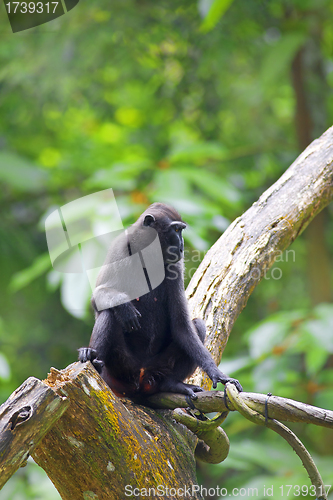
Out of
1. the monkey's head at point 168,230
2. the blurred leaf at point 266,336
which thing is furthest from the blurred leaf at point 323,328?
the monkey's head at point 168,230

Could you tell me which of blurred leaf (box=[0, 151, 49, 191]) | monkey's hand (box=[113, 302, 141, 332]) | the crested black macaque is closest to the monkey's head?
the crested black macaque

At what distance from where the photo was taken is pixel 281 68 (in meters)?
6.36

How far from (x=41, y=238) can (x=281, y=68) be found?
171 inches

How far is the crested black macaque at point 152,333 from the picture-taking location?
3396 mm

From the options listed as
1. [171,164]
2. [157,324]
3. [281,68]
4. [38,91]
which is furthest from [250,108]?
[157,324]

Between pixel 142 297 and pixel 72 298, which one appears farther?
pixel 72 298

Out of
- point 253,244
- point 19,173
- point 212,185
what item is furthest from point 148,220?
point 19,173

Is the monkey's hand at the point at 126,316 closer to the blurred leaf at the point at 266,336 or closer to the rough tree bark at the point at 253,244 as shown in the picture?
the rough tree bark at the point at 253,244

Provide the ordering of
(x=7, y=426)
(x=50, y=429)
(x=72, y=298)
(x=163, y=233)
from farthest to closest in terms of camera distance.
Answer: (x=72, y=298) → (x=163, y=233) → (x=50, y=429) → (x=7, y=426)

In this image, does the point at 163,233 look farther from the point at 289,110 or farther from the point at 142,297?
the point at 289,110

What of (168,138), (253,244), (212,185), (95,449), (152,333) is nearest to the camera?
(95,449)

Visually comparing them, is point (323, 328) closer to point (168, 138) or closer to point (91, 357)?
point (91, 357)

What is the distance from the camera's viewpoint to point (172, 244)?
405cm

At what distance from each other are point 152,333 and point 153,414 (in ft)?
2.24
